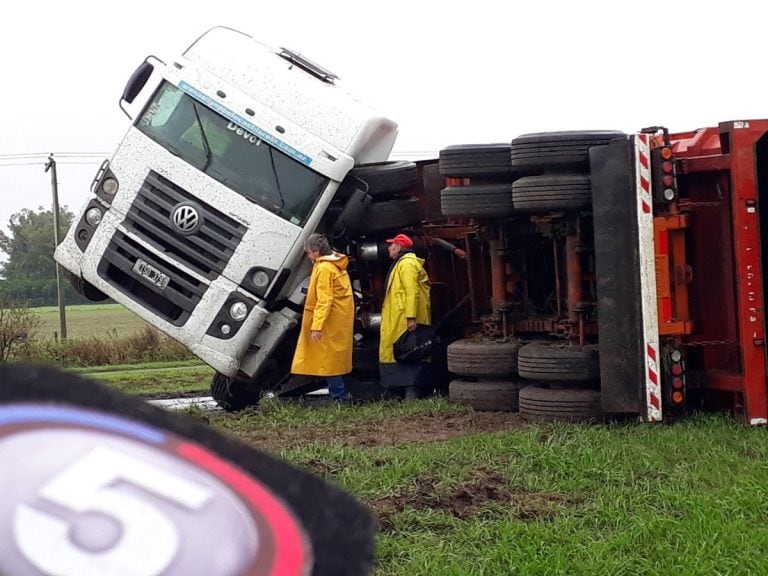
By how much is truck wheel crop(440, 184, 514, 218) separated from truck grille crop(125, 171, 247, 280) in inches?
69.8

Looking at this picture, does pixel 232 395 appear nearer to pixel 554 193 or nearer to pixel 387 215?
pixel 387 215

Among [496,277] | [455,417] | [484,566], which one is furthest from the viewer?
[496,277]

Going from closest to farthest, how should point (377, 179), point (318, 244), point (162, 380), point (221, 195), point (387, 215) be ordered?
point (318, 244) < point (221, 195) < point (377, 179) < point (387, 215) < point (162, 380)

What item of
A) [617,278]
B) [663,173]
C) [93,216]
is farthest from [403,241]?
[663,173]

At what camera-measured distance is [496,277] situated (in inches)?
315

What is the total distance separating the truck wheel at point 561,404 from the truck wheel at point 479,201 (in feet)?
4.13

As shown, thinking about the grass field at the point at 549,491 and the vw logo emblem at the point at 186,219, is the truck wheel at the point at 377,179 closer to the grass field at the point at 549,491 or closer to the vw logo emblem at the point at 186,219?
the vw logo emblem at the point at 186,219

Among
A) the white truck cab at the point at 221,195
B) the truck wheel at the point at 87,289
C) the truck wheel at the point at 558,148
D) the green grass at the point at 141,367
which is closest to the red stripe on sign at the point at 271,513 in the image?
the truck wheel at the point at 558,148

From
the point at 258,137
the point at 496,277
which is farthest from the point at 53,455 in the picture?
the point at 258,137

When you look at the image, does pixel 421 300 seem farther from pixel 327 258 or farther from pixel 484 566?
pixel 484 566

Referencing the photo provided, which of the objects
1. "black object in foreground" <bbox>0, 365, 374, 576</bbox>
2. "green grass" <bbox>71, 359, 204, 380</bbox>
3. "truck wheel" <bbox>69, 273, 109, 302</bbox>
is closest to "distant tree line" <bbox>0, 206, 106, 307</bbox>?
"green grass" <bbox>71, 359, 204, 380</bbox>

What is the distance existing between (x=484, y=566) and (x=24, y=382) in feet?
9.79

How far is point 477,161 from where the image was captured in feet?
24.5

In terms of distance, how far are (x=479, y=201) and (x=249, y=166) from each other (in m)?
2.02
